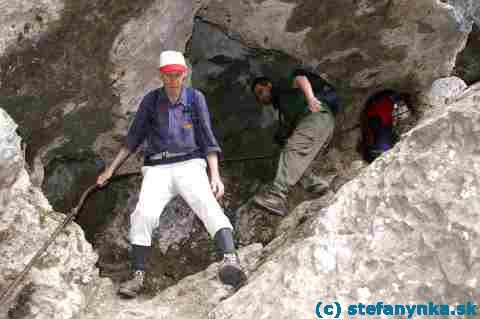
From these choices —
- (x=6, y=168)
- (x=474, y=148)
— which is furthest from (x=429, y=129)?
(x=6, y=168)

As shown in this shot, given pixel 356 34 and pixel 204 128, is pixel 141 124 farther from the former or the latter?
pixel 356 34

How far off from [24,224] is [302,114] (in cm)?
420

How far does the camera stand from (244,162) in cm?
920

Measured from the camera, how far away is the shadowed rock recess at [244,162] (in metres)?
4.18

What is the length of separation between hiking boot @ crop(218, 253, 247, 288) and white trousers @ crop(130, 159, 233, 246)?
31cm

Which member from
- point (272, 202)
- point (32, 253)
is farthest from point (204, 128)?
point (32, 253)

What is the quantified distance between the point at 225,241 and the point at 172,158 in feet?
3.74

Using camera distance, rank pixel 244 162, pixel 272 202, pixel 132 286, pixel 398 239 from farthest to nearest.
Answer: pixel 244 162, pixel 272 202, pixel 132 286, pixel 398 239

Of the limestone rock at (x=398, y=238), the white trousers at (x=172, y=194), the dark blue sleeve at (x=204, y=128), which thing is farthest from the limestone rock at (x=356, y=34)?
the limestone rock at (x=398, y=238)

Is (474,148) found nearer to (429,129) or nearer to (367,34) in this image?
(429,129)

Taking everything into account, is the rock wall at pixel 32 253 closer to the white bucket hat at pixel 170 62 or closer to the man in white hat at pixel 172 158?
the man in white hat at pixel 172 158

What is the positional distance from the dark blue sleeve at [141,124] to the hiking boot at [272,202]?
196 centimetres

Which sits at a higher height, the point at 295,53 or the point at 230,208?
the point at 295,53

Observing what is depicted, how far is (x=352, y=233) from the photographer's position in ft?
14.3
